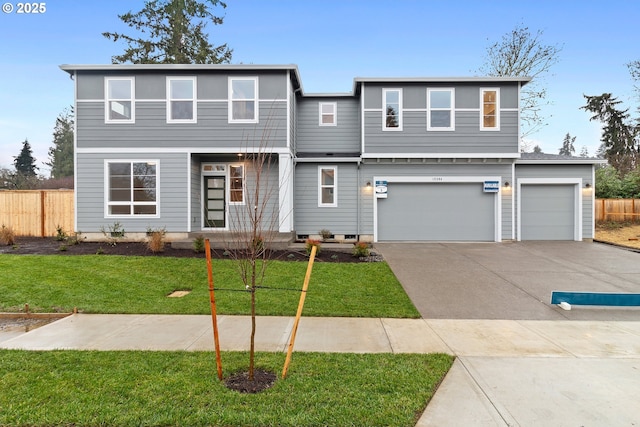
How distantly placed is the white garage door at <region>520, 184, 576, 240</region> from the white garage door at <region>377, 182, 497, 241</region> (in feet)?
4.90

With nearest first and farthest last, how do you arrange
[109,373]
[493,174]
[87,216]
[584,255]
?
[109,373] < [584,255] < [87,216] < [493,174]

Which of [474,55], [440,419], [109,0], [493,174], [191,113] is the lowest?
[440,419]

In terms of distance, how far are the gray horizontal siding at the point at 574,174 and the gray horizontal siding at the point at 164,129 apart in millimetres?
9802

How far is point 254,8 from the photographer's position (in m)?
17.5

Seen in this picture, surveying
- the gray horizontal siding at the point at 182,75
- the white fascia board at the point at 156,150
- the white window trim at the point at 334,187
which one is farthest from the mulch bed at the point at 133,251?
the gray horizontal siding at the point at 182,75

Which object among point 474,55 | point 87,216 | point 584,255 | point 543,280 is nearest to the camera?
point 543,280

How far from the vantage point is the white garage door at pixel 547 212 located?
1319cm

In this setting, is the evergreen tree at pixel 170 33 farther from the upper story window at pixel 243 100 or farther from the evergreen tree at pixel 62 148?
the evergreen tree at pixel 62 148

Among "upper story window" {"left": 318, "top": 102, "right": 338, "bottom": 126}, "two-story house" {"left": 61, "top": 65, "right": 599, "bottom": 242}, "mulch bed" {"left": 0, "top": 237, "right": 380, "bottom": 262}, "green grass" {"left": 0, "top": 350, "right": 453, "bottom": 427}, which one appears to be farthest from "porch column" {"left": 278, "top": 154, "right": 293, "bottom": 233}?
"green grass" {"left": 0, "top": 350, "right": 453, "bottom": 427}

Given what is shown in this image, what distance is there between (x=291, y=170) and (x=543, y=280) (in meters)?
8.56

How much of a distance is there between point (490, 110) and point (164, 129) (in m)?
12.5

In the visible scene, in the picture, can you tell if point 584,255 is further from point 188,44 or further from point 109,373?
point 188,44

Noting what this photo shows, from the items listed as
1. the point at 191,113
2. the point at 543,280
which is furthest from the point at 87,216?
the point at 543,280

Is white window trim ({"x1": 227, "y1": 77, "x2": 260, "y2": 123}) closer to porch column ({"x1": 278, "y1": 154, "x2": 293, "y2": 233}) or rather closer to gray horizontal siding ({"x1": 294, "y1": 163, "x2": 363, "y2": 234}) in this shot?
porch column ({"x1": 278, "y1": 154, "x2": 293, "y2": 233})
